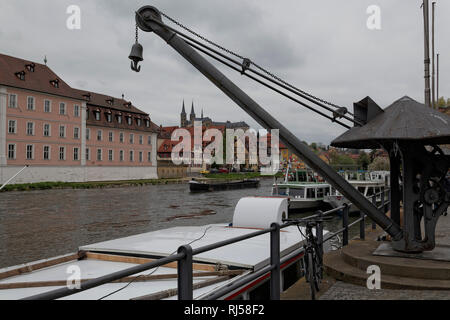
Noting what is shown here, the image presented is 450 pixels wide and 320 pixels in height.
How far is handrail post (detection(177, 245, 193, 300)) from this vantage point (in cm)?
322

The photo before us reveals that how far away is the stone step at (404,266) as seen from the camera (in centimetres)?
572

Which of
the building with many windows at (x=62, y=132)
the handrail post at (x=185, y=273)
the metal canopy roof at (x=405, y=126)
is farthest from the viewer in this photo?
the building with many windows at (x=62, y=132)

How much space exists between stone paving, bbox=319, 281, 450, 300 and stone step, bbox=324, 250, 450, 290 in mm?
77

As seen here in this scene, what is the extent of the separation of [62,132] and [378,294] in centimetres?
5673

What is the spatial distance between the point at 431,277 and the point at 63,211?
2609 cm

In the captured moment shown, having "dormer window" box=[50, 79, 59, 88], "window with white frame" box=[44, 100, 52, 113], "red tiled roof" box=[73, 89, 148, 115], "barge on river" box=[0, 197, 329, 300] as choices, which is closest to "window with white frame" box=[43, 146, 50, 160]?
"window with white frame" box=[44, 100, 52, 113]

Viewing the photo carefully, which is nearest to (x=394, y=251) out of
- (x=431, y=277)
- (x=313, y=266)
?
(x=431, y=277)

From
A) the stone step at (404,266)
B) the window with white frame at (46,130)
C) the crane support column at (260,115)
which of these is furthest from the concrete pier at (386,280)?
the window with white frame at (46,130)

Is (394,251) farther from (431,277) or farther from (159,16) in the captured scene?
(159,16)

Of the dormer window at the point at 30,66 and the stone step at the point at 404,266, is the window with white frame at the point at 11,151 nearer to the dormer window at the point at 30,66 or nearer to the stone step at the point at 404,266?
the dormer window at the point at 30,66

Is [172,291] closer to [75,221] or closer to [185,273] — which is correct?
[185,273]

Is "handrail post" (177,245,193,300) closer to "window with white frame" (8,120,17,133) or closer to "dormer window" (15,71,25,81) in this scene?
"window with white frame" (8,120,17,133)

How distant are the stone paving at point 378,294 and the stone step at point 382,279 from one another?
0.25ft

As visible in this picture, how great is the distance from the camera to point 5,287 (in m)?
6.56
